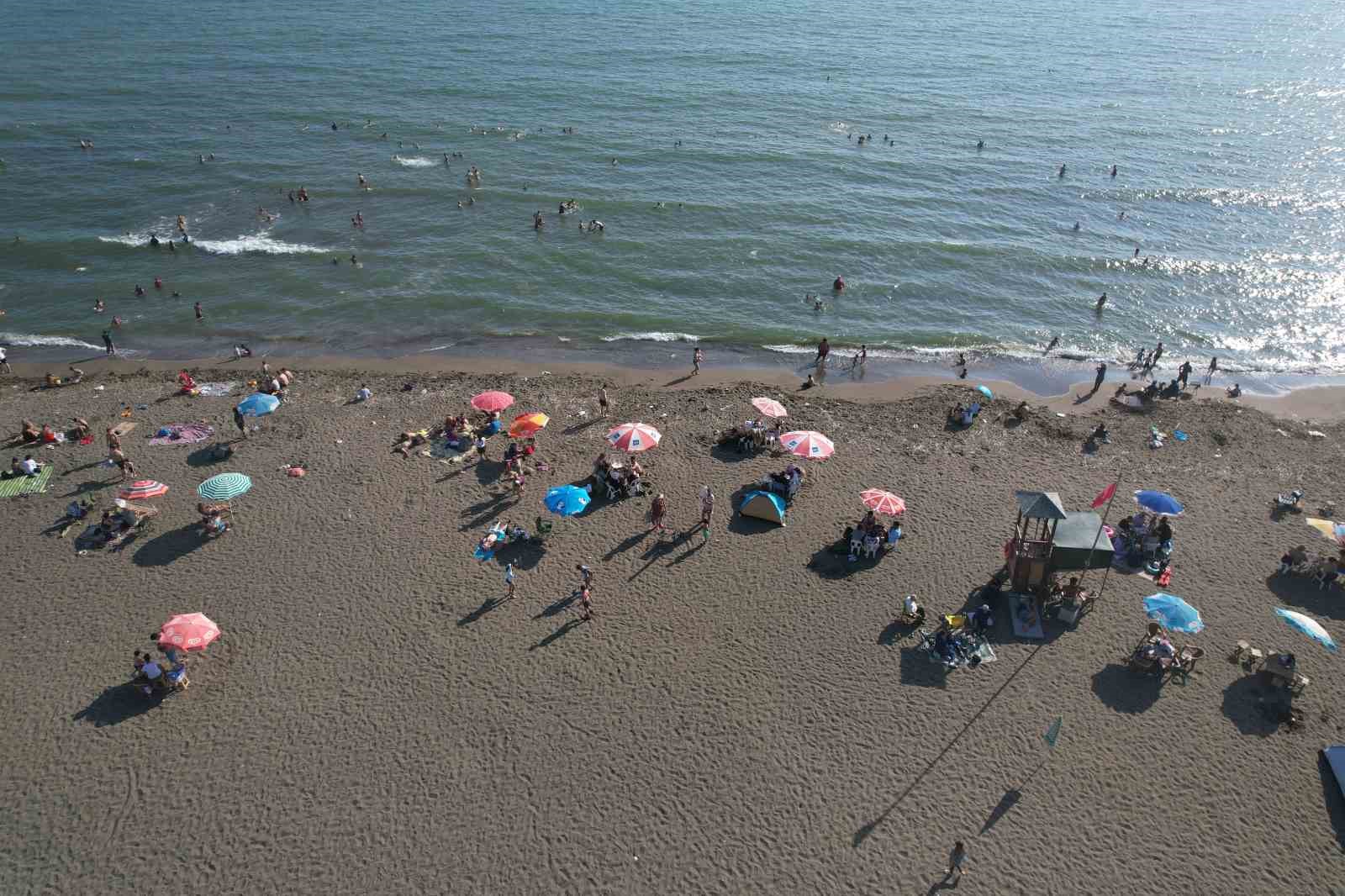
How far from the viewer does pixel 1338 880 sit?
652 inches

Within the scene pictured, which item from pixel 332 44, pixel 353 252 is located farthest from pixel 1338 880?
pixel 332 44

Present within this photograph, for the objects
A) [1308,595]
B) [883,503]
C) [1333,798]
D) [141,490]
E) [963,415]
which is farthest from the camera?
[963,415]

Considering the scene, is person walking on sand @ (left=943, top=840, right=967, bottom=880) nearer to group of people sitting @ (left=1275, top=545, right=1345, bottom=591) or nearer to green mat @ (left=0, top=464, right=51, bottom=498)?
group of people sitting @ (left=1275, top=545, right=1345, bottom=591)

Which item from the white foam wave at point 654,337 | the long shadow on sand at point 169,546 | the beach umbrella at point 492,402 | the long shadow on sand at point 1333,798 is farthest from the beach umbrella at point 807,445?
the long shadow on sand at point 169,546

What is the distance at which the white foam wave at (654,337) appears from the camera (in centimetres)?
4265

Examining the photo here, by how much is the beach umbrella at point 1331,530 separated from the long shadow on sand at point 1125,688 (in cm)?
927

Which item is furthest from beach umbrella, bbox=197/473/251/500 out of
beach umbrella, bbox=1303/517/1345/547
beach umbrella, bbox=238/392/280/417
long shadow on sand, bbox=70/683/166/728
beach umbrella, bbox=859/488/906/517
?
beach umbrella, bbox=1303/517/1345/547

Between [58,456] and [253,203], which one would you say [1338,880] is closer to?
[58,456]

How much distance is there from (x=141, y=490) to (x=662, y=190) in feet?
144

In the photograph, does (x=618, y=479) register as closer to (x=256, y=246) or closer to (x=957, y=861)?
(x=957, y=861)

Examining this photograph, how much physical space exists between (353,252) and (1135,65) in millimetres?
101083

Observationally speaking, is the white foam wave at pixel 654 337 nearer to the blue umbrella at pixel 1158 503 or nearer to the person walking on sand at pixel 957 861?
the blue umbrella at pixel 1158 503

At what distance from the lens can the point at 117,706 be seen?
19797 mm

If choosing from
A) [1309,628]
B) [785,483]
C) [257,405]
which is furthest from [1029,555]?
[257,405]
